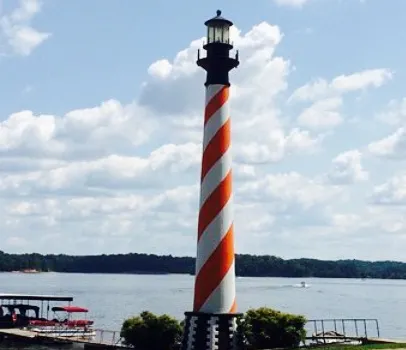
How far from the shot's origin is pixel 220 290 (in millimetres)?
28375

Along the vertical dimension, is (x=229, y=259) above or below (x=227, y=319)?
above

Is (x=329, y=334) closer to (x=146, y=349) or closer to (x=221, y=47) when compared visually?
(x=146, y=349)

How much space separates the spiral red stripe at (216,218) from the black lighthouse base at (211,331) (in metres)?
0.29

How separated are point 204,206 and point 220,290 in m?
3.46

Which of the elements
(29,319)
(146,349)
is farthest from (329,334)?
(29,319)

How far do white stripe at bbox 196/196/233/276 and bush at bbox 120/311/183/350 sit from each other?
211 inches

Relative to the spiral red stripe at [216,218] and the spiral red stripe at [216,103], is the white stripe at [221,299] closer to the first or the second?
the spiral red stripe at [216,218]

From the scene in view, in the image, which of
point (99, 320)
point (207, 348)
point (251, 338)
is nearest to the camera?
point (207, 348)

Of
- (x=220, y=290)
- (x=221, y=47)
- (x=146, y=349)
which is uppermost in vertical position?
(x=221, y=47)

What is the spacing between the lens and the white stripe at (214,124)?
28.9 meters

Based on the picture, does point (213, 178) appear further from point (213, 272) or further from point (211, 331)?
point (211, 331)

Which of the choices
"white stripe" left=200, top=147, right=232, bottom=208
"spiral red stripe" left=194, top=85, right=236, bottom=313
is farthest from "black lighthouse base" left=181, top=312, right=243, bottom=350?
"white stripe" left=200, top=147, right=232, bottom=208

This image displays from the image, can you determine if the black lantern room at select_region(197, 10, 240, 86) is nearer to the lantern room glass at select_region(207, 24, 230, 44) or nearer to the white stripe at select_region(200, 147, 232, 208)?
the lantern room glass at select_region(207, 24, 230, 44)

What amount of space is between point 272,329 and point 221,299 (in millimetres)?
4679
